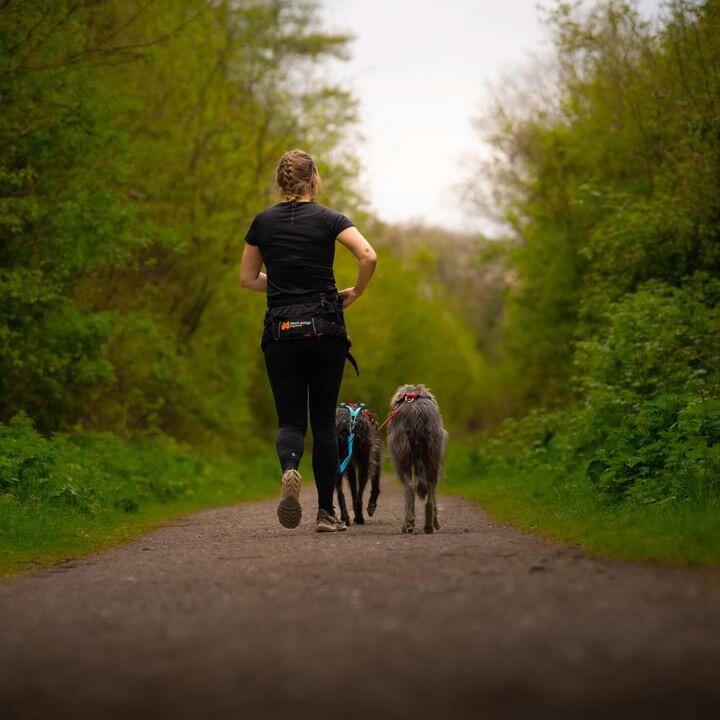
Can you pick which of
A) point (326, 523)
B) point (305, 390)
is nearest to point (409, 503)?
point (326, 523)

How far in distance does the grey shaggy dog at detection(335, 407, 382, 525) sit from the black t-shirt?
91.3 inches

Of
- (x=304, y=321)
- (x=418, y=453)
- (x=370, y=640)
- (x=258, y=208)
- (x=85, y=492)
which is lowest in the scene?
(x=85, y=492)

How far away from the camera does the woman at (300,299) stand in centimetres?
891

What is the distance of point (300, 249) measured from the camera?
8.95 metres

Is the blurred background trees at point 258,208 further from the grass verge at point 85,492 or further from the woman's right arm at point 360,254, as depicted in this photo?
the woman's right arm at point 360,254

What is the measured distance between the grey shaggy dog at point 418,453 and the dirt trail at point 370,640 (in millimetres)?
2308

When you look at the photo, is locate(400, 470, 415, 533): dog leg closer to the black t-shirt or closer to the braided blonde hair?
the black t-shirt

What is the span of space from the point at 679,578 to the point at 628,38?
18.5 meters

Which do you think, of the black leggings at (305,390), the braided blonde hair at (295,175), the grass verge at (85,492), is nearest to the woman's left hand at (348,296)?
the black leggings at (305,390)

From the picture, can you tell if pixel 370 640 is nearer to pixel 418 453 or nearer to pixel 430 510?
pixel 430 510

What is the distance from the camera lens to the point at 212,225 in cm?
2603

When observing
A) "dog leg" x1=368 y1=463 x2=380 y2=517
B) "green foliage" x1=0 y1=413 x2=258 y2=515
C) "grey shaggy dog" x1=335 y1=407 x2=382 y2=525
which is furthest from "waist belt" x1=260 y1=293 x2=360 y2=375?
"green foliage" x1=0 y1=413 x2=258 y2=515

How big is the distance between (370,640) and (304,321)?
4.79 metres

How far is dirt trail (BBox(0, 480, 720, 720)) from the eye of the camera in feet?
11.9
